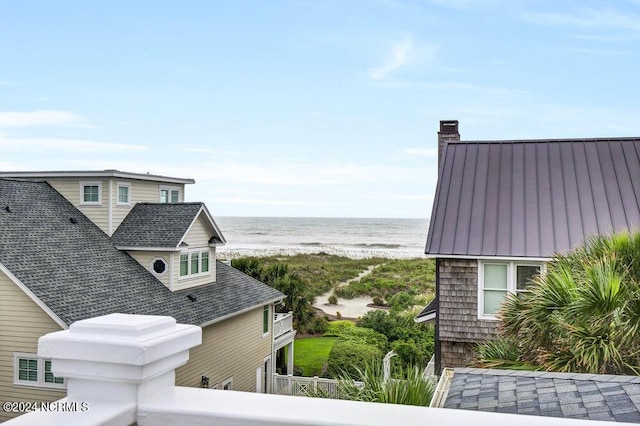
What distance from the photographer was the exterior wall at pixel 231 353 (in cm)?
1509

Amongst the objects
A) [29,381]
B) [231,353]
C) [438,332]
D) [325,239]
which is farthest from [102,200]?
[325,239]

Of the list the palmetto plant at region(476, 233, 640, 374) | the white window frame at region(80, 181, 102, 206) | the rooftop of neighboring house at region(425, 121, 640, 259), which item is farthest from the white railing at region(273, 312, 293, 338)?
the palmetto plant at region(476, 233, 640, 374)

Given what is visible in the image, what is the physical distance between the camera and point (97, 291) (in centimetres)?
1328

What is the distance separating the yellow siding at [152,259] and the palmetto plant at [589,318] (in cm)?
1099

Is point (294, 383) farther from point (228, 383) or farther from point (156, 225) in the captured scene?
point (156, 225)

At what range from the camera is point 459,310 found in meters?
12.8

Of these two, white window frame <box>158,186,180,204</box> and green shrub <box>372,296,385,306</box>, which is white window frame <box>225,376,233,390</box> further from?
green shrub <box>372,296,385,306</box>

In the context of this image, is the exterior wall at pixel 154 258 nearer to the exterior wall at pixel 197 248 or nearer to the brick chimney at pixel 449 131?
the exterior wall at pixel 197 248

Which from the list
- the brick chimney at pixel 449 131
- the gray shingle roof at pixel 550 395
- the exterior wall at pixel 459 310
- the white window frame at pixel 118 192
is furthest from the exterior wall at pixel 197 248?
the gray shingle roof at pixel 550 395

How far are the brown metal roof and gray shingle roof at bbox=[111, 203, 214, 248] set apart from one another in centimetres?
782

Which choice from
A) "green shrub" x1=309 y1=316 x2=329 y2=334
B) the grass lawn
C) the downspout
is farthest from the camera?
"green shrub" x1=309 y1=316 x2=329 y2=334

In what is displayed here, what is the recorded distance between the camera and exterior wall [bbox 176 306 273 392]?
15.1 metres

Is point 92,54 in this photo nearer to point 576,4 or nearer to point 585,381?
point 576,4

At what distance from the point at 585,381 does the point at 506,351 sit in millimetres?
3072
